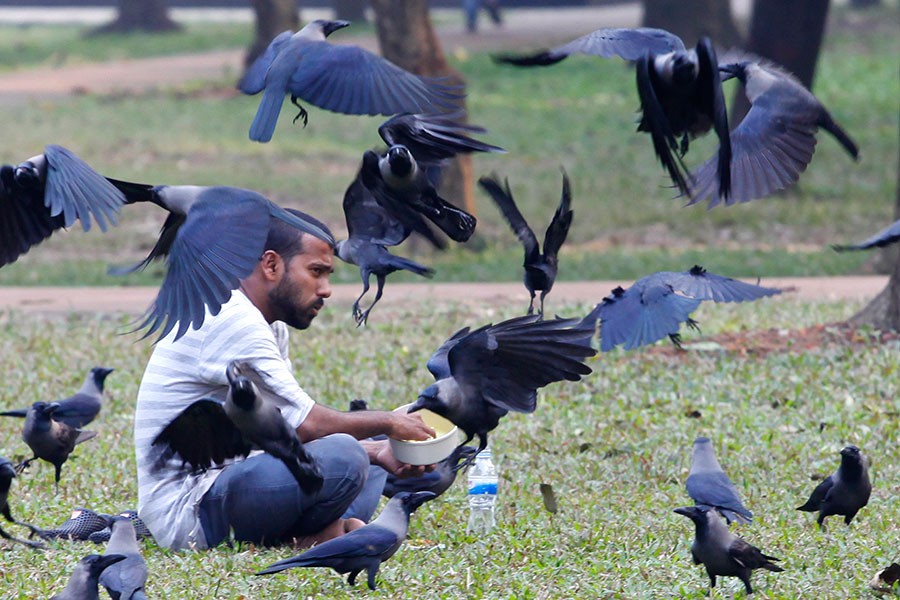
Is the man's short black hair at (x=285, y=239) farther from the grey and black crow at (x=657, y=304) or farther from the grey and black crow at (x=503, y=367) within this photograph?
the grey and black crow at (x=657, y=304)

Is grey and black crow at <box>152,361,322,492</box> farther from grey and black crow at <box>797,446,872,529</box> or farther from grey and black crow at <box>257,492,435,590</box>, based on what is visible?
grey and black crow at <box>797,446,872,529</box>

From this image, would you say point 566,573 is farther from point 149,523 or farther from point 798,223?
point 798,223

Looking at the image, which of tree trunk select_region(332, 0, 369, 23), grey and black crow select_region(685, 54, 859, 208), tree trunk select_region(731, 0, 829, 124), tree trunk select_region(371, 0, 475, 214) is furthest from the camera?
tree trunk select_region(332, 0, 369, 23)

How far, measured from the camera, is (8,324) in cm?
1007

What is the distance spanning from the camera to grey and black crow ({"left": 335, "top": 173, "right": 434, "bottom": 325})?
5.38 m

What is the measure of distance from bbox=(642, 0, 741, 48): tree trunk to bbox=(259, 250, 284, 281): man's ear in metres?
17.3

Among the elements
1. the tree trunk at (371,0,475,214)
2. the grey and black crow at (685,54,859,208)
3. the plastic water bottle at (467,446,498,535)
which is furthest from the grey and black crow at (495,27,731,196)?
the tree trunk at (371,0,475,214)

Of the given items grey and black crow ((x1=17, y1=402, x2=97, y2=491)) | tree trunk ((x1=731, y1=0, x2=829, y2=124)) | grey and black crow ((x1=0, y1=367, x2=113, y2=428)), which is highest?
grey and black crow ((x1=17, y1=402, x2=97, y2=491))

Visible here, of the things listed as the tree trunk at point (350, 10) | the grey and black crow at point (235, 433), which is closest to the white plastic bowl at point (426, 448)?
the grey and black crow at point (235, 433)

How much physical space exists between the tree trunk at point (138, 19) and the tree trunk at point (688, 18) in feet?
40.5

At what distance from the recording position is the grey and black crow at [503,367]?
482cm

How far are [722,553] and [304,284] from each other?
1.71 m

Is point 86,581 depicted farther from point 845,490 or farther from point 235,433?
point 845,490

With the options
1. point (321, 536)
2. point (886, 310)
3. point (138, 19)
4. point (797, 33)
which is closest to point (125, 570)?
point (321, 536)
